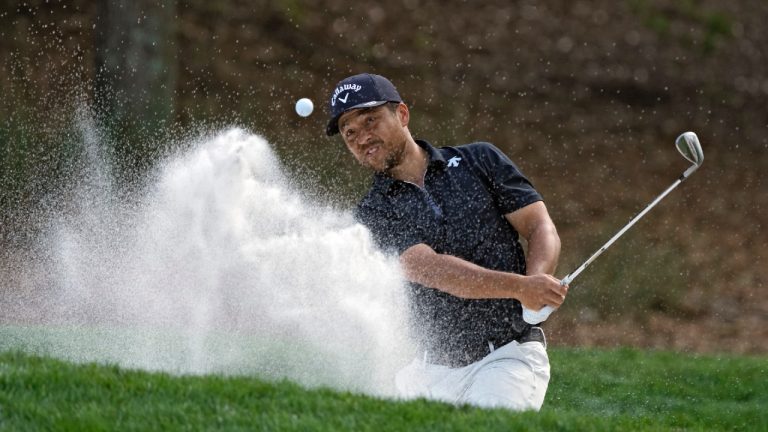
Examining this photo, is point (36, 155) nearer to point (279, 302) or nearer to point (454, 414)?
point (279, 302)

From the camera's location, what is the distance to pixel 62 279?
8617mm

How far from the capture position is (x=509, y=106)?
14.7 meters

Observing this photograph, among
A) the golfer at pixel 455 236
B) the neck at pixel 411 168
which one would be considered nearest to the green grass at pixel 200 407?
the golfer at pixel 455 236

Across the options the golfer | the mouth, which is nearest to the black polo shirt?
the golfer

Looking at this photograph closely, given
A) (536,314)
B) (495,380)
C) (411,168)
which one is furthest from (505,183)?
(495,380)

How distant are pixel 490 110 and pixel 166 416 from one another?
36.6 ft

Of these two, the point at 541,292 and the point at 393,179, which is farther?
the point at 393,179

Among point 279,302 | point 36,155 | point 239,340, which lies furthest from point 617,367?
point 36,155

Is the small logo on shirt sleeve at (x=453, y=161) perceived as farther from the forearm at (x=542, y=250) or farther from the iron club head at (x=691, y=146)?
the iron club head at (x=691, y=146)

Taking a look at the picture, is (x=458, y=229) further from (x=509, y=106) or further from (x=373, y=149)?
(x=509, y=106)

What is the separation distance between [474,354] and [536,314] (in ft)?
1.52

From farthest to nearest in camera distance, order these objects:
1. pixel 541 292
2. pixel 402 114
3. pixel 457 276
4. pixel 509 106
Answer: pixel 509 106, pixel 402 114, pixel 457 276, pixel 541 292

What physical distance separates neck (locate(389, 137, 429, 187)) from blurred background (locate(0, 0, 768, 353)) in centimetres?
484

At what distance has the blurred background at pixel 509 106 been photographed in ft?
32.3
